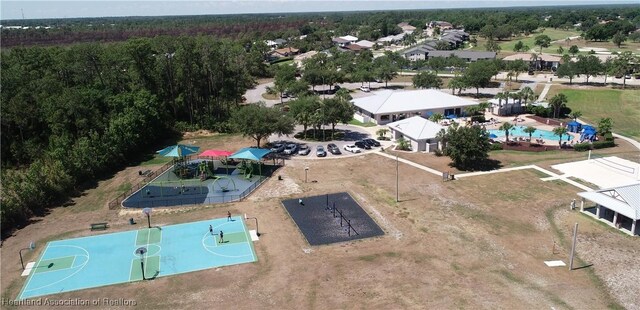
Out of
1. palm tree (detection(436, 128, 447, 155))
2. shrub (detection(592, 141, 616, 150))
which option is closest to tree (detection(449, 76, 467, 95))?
shrub (detection(592, 141, 616, 150))

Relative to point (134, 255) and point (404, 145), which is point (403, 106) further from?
point (134, 255)

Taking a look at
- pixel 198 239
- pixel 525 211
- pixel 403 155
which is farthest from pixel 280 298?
pixel 403 155

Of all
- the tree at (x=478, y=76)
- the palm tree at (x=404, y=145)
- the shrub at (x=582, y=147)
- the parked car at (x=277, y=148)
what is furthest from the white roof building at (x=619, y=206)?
the tree at (x=478, y=76)

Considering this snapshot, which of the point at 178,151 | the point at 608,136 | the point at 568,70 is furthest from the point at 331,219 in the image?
the point at 568,70

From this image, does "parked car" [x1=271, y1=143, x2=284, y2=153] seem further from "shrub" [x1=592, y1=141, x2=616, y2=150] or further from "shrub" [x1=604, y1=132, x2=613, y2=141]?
"shrub" [x1=604, y1=132, x2=613, y2=141]

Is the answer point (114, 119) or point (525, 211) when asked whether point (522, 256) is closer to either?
point (525, 211)

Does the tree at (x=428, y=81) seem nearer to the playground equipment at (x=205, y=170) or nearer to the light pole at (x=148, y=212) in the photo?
the playground equipment at (x=205, y=170)
